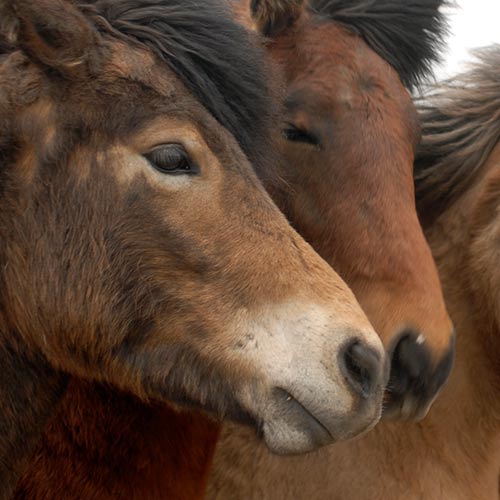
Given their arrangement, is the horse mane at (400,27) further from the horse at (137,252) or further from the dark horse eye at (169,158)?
the dark horse eye at (169,158)

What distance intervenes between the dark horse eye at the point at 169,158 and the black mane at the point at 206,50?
0.27 meters

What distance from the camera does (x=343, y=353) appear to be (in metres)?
2.62

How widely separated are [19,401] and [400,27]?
7.66 ft

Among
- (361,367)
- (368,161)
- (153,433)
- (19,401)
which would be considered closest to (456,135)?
(368,161)

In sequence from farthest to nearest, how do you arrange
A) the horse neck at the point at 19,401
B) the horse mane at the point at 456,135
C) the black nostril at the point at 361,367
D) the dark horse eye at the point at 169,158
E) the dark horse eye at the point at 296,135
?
the horse mane at the point at 456,135
the dark horse eye at the point at 296,135
the horse neck at the point at 19,401
the dark horse eye at the point at 169,158
the black nostril at the point at 361,367

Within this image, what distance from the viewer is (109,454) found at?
3.51 m

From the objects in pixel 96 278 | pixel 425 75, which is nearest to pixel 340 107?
pixel 425 75

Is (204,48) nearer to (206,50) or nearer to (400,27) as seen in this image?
(206,50)

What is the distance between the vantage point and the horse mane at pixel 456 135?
445cm

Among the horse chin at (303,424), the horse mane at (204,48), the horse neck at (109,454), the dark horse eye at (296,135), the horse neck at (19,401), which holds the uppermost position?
the horse mane at (204,48)

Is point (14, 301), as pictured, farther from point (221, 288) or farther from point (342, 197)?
point (342, 197)

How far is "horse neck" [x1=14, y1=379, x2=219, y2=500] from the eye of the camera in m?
3.47

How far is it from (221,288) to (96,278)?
14.4 inches

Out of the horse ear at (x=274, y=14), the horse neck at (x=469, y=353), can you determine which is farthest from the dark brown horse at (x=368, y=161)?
the horse neck at (x=469, y=353)
